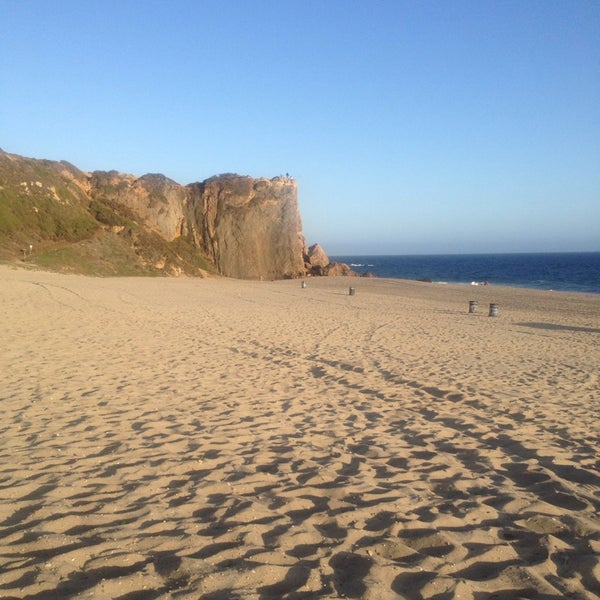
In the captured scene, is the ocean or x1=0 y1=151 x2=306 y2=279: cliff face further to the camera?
the ocean

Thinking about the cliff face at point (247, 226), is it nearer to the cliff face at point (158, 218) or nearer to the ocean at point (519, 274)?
the cliff face at point (158, 218)

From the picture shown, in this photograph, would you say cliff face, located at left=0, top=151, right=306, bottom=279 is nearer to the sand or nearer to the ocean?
the ocean

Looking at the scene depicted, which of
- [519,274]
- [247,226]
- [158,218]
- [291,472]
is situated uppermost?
[158,218]

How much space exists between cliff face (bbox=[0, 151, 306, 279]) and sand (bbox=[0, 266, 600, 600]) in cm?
2660

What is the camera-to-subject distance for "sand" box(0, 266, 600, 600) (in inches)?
115

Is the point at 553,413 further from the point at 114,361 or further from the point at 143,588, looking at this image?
the point at 114,361

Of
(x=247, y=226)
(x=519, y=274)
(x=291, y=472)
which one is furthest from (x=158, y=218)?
(x=519, y=274)

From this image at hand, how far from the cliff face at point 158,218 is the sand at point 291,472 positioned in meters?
26.6

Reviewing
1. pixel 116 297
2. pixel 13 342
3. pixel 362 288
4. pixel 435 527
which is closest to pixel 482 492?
pixel 435 527

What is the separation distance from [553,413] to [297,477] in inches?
153

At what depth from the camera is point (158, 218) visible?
155 ft

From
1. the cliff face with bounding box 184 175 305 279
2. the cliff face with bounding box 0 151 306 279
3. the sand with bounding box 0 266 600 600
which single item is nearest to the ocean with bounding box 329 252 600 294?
the cliff face with bounding box 184 175 305 279

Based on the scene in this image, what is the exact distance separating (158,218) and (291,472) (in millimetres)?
45255

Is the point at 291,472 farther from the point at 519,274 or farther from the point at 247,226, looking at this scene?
the point at 519,274
